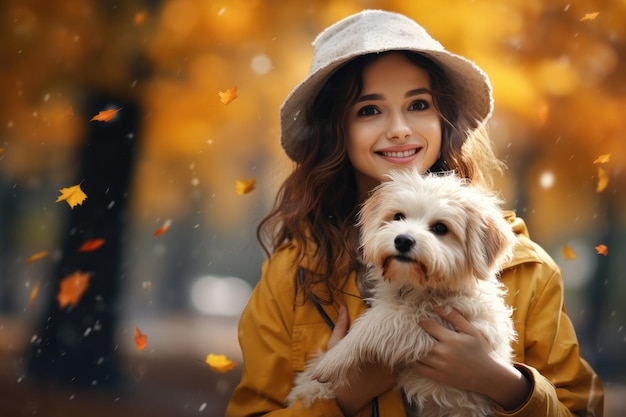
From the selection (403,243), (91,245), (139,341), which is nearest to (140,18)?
(91,245)

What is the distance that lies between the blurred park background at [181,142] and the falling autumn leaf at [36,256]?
0.03 m

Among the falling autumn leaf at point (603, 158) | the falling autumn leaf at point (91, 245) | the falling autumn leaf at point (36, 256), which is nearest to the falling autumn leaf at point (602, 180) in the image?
the falling autumn leaf at point (603, 158)

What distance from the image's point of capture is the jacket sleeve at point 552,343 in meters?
2.90

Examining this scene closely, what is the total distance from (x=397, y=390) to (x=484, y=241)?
29.8 inches

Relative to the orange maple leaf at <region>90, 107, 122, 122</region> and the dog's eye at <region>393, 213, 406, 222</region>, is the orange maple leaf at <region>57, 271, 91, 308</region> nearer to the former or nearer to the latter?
the orange maple leaf at <region>90, 107, 122, 122</region>

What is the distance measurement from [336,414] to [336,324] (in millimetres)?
401

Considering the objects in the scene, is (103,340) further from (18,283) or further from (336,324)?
(336,324)

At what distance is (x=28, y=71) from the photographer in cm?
678

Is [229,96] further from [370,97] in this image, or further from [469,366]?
[469,366]

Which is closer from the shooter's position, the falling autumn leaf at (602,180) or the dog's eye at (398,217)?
the dog's eye at (398,217)

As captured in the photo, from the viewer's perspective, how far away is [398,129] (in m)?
3.01

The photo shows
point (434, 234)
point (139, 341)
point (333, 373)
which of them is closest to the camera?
point (434, 234)

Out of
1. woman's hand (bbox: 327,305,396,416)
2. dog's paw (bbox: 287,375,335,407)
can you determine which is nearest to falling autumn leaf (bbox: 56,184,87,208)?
dog's paw (bbox: 287,375,335,407)

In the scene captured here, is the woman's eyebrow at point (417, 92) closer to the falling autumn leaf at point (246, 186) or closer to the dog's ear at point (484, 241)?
the dog's ear at point (484, 241)
